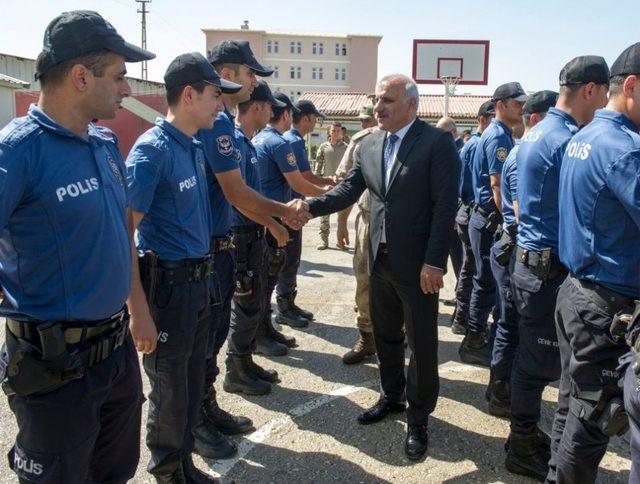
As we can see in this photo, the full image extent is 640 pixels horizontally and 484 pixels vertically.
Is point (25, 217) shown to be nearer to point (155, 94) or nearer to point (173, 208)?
point (173, 208)

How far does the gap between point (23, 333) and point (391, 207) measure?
7.05 feet

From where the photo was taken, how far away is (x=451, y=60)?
86.4 ft

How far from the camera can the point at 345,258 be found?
9.18 metres

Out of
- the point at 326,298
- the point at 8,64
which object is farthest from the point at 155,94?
the point at 326,298

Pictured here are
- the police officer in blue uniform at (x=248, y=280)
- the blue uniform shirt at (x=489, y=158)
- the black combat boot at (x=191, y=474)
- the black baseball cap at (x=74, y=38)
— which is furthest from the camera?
the blue uniform shirt at (x=489, y=158)

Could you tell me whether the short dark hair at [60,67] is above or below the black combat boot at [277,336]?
above

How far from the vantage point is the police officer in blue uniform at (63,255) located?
1774mm

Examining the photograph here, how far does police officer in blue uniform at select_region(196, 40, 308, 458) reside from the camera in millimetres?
3223

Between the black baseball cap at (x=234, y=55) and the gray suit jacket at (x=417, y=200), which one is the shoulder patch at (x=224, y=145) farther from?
the gray suit jacket at (x=417, y=200)

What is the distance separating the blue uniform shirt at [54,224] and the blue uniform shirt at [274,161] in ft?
9.94

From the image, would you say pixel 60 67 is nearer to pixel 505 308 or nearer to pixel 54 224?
pixel 54 224

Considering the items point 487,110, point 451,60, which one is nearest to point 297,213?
point 487,110

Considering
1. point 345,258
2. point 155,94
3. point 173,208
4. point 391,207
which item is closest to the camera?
point 173,208

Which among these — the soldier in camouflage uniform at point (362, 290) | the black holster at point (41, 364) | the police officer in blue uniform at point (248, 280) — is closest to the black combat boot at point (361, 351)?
the soldier in camouflage uniform at point (362, 290)
